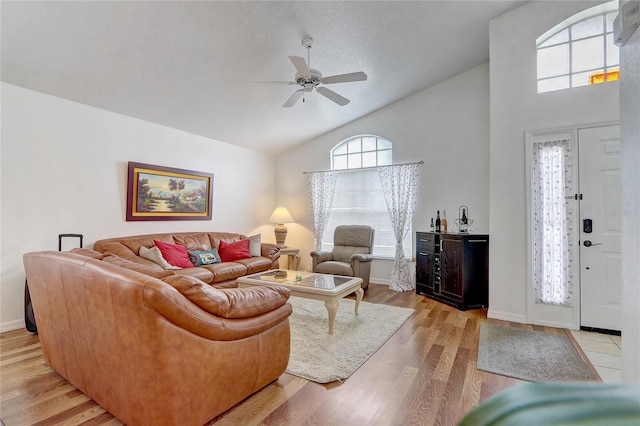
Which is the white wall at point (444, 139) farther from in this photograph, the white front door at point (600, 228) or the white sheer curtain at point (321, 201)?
the white front door at point (600, 228)

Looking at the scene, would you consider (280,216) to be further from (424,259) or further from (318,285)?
(318,285)

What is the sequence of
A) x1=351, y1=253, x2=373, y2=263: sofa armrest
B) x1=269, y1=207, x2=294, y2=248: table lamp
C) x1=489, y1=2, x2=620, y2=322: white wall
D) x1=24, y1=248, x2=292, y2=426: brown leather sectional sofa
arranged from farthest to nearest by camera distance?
x1=269, y1=207, x2=294, y2=248: table lamp < x1=351, y1=253, x2=373, y2=263: sofa armrest < x1=489, y1=2, x2=620, y2=322: white wall < x1=24, y1=248, x2=292, y2=426: brown leather sectional sofa

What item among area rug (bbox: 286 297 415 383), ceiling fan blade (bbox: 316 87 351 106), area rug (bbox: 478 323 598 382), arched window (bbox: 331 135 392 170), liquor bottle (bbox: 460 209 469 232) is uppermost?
ceiling fan blade (bbox: 316 87 351 106)

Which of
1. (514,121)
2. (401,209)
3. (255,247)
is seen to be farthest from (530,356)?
(255,247)

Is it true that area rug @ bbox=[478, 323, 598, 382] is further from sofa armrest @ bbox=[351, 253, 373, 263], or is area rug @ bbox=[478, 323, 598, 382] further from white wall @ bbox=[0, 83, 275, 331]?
white wall @ bbox=[0, 83, 275, 331]

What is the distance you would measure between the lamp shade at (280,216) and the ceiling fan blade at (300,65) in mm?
3593

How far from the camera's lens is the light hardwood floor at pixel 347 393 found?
6.25 ft

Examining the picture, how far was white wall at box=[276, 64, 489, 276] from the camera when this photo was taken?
4.74m

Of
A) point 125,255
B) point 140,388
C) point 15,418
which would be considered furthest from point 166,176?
point 140,388

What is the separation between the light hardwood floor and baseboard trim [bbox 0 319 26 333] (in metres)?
0.33

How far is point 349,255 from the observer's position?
5.33 metres

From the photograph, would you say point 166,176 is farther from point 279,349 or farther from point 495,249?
point 495,249

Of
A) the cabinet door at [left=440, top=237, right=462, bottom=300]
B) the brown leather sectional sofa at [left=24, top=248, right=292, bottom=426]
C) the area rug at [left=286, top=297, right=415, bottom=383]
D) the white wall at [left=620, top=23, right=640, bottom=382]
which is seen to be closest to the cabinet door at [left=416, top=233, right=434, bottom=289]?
the cabinet door at [left=440, top=237, right=462, bottom=300]

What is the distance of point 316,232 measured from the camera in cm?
625
